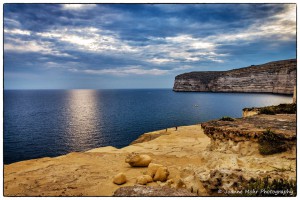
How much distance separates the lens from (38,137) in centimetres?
4091

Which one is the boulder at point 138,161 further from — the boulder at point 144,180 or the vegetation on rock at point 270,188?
the vegetation on rock at point 270,188

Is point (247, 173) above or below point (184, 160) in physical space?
above

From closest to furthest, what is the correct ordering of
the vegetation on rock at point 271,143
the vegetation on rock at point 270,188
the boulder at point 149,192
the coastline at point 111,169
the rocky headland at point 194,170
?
the vegetation on rock at point 270,188, the boulder at point 149,192, the rocky headland at point 194,170, the coastline at point 111,169, the vegetation on rock at point 271,143

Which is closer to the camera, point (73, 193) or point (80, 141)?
point (73, 193)

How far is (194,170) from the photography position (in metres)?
9.17

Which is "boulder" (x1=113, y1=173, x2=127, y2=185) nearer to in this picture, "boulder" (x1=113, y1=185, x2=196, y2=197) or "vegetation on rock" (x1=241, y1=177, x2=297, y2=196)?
"boulder" (x1=113, y1=185, x2=196, y2=197)

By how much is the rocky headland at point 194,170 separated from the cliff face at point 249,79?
91051 millimetres

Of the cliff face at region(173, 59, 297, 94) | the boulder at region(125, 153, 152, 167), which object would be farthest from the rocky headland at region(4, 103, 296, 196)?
the cliff face at region(173, 59, 297, 94)

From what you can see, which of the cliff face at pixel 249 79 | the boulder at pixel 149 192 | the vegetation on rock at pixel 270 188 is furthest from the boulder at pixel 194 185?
the cliff face at pixel 249 79

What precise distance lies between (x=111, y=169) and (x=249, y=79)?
443ft

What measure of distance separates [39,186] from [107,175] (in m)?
2.94

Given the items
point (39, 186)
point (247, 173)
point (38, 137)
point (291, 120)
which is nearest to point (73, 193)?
point (39, 186)

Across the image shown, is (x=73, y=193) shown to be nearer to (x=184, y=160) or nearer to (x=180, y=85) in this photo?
(x=184, y=160)

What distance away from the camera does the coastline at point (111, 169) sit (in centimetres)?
811
